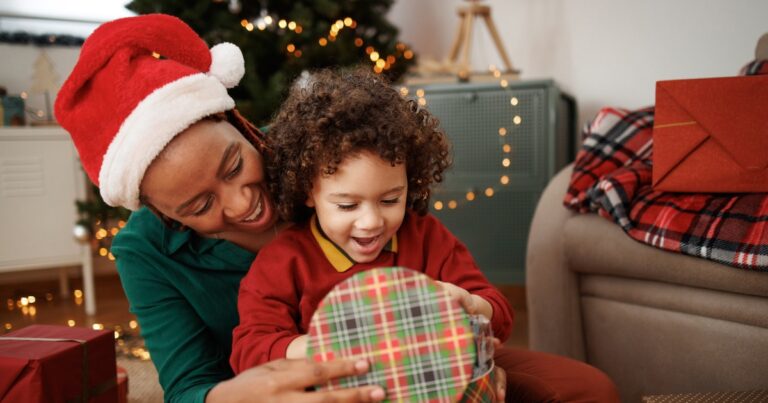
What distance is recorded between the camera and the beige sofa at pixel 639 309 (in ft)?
4.06

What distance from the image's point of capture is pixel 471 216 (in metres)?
2.38

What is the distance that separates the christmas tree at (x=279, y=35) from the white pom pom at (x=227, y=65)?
1348 mm

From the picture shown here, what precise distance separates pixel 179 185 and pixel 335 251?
9.7 inches

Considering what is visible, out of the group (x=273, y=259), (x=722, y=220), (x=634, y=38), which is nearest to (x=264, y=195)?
(x=273, y=259)

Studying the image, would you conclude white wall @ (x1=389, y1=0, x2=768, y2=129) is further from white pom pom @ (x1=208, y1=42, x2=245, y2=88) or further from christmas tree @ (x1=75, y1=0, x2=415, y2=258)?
white pom pom @ (x1=208, y1=42, x2=245, y2=88)

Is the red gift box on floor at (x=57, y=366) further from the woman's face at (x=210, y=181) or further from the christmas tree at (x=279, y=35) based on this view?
the christmas tree at (x=279, y=35)

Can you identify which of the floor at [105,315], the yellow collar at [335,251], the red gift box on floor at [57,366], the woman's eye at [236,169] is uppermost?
the woman's eye at [236,169]

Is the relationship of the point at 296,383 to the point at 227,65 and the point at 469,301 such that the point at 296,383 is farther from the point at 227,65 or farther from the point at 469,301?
the point at 227,65

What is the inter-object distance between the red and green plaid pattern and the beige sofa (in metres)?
0.82

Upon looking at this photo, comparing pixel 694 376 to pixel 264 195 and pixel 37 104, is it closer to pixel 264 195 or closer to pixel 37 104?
pixel 264 195

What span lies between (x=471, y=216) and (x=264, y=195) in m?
1.53

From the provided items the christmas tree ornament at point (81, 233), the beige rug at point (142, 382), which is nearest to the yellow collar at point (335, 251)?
the beige rug at point (142, 382)

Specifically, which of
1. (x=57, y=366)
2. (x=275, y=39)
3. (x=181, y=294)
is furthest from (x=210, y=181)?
(x=275, y=39)

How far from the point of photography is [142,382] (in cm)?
190
